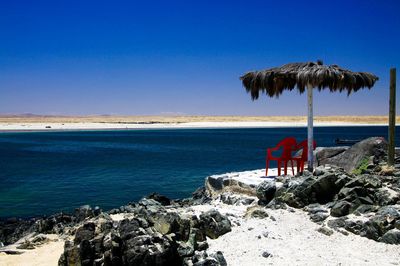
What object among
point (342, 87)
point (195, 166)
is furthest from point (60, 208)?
point (195, 166)

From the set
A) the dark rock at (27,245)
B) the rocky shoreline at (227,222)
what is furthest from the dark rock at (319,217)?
the dark rock at (27,245)

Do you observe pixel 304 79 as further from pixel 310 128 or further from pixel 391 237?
pixel 391 237

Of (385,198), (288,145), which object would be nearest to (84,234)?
(385,198)

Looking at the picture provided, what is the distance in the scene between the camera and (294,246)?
7.54m

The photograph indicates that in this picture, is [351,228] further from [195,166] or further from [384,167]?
[195,166]

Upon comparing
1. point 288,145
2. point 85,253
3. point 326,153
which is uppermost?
point 288,145

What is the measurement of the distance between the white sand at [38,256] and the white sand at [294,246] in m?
3.37

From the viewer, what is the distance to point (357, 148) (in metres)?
14.4

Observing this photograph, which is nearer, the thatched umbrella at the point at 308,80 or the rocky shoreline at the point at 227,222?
the rocky shoreline at the point at 227,222

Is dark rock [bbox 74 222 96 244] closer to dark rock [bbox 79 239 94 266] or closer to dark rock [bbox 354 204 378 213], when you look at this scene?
dark rock [bbox 79 239 94 266]

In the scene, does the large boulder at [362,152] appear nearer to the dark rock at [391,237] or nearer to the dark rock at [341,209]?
the dark rock at [341,209]

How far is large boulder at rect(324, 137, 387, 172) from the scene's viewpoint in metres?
13.8

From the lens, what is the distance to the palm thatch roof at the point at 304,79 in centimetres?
1188

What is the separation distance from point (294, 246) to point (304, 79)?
18.9ft
